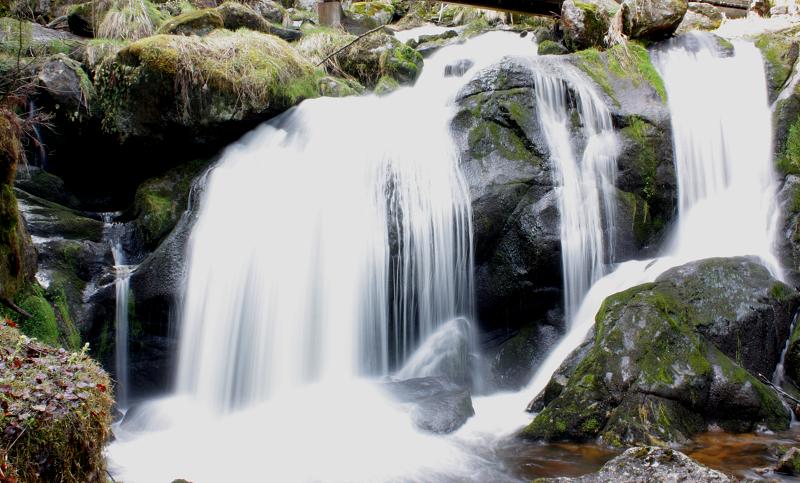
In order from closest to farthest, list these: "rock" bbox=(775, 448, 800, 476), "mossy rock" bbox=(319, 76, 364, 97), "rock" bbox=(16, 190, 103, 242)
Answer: "rock" bbox=(775, 448, 800, 476) < "rock" bbox=(16, 190, 103, 242) < "mossy rock" bbox=(319, 76, 364, 97)

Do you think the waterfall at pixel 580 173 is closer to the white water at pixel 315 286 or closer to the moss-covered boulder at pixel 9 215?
the white water at pixel 315 286

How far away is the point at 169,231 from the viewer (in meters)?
7.86

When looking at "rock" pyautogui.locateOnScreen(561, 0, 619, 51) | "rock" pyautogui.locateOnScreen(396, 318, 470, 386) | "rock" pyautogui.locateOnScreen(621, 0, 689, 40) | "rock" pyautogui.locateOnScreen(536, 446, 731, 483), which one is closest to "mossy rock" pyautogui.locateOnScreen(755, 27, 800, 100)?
"rock" pyautogui.locateOnScreen(621, 0, 689, 40)

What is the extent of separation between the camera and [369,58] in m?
11.2

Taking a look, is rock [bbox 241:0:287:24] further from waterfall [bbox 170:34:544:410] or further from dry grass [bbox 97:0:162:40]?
waterfall [bbox 170:34:544:410]

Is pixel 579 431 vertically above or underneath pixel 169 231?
underneath

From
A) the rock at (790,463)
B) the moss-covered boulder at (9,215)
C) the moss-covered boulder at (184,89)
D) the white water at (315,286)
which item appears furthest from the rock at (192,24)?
the rock at (790,463)

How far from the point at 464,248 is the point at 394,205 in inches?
40.4

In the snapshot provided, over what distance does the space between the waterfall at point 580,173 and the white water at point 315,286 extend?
1.20 m

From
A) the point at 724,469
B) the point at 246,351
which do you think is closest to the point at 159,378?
the point at 246,351

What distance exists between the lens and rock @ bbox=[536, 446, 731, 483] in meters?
3.49

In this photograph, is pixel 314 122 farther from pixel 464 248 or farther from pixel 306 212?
pixel 464 248

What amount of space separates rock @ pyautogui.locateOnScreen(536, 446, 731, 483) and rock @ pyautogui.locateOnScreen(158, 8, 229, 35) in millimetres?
8845

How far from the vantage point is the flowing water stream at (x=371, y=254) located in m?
6.08
